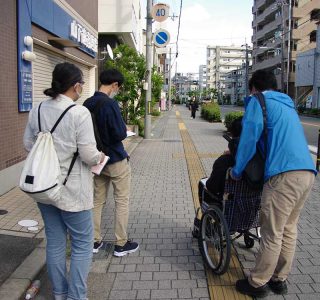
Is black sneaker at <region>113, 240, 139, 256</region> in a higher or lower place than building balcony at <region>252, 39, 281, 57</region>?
lower

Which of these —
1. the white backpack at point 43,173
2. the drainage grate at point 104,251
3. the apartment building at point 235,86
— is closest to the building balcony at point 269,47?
the apartment building at point 235,86

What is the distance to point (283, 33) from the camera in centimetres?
5197

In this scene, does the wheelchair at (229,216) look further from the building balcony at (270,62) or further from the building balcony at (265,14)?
the building balcony at (265,14)

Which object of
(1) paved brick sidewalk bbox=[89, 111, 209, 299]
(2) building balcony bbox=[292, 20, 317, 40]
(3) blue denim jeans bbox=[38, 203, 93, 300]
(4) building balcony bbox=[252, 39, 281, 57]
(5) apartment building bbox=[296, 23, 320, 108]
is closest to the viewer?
(3) blue denim jeans bbox=[38, 203, 93, 300]

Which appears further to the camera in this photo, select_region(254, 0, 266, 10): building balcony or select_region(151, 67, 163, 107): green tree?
select_region(254, 0, 266, 10): building balcony

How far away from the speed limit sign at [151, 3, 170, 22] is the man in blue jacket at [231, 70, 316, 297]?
38.5 ft

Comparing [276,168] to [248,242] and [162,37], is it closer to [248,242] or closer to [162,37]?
[248,242]

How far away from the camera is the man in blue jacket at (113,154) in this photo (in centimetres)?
368

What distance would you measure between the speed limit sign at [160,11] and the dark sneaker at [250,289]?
12266 mm

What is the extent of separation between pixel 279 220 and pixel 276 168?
406mm

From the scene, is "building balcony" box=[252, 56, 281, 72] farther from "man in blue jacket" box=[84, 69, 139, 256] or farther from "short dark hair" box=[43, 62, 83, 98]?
"short dark hair" box=[43, 62, 83, 98]

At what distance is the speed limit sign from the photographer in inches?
558

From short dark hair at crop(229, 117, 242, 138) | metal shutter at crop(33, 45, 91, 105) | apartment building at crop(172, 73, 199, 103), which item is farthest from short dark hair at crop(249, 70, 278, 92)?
apartment building at crop(172, 73, 199, 103)

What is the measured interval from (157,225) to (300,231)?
1741mm
